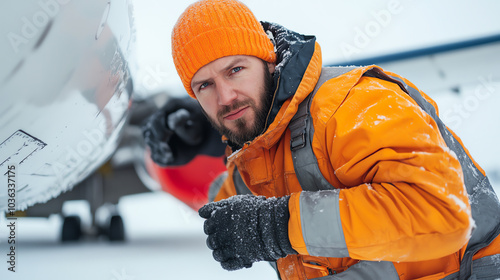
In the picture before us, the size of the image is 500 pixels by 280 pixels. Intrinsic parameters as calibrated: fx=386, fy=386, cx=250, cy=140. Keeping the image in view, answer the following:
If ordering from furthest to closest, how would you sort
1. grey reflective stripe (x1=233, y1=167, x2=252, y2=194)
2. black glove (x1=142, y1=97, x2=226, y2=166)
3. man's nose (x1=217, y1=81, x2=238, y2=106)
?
black glove (x1=142, y1=97, x2=226, y2=166)
grey reflective stripe (x1=233, y1=167, x2=252, y2=194)
man's nose (x1=217, y1=81, x2=238, y2=106)

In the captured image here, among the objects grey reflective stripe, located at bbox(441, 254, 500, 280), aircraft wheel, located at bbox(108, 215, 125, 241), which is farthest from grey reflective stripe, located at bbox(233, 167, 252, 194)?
aircraft wheel, located at bbox(108, 215, 125, 241)

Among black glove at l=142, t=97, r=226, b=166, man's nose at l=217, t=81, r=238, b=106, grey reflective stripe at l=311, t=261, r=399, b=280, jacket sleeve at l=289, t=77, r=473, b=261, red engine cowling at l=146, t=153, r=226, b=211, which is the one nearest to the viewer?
jacket sleeve at l=289, t=77, r=473, b=261

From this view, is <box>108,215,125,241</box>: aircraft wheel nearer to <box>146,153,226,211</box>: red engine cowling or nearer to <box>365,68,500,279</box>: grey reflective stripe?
<box>146,153,226,211</box>: red engine cowling

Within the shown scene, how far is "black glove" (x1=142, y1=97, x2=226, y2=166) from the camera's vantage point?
66.8 inches

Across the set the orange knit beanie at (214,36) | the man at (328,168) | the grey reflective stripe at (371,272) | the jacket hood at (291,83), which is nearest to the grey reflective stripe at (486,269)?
the man at (328,168)

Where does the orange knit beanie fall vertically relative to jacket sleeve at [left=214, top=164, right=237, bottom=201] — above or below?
above

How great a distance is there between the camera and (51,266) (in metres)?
1.96

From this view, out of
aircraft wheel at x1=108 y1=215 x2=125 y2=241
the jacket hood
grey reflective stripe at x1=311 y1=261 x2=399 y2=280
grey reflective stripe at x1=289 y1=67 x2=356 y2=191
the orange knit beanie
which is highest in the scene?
the orange knit beanie

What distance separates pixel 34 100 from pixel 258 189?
0.61 meters

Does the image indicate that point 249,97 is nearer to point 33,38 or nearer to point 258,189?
point 258,189

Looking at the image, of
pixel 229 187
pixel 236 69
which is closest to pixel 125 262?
pixel 229 187

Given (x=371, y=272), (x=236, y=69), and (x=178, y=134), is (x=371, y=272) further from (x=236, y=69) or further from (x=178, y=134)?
(x=178, y=134)

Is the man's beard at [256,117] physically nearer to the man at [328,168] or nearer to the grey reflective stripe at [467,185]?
the man at [328,168]

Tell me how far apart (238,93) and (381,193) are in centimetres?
49
